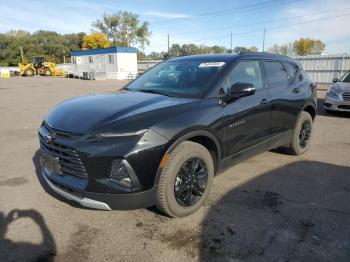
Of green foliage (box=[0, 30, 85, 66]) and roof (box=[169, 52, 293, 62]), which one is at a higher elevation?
green foliage (box=[0, 30, 85, 66])

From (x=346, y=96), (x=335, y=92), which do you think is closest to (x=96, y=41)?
(x=335, y=92)

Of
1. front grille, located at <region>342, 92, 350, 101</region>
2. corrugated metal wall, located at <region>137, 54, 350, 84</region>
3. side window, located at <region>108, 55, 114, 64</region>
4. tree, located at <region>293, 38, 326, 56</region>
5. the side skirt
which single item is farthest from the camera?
tree, located at <region>293, 38, 326, 56</region>

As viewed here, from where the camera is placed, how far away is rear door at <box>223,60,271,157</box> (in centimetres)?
390

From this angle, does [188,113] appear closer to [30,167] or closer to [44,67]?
[30,167]

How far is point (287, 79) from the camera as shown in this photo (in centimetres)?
527

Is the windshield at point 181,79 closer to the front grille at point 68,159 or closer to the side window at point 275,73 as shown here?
the side window at point 275,73

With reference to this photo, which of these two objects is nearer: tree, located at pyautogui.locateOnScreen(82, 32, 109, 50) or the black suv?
the black suv

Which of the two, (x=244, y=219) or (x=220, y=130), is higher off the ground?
(x=220, y=130)

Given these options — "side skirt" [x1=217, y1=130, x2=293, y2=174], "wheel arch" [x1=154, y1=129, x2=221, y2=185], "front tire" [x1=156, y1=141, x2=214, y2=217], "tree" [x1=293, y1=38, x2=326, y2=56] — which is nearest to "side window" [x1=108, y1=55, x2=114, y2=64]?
"side skirt" [x1=217, y1=130, x2=293, y2=174]

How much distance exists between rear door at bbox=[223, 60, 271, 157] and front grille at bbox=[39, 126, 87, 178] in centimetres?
177

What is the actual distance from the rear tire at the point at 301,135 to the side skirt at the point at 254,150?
154mm

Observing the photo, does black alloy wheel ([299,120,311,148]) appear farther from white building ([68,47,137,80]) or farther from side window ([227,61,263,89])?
white building ([68,47,137,80])

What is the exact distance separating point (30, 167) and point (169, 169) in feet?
9.94

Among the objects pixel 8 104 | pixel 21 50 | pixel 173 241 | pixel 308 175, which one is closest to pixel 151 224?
pixel 173 241
